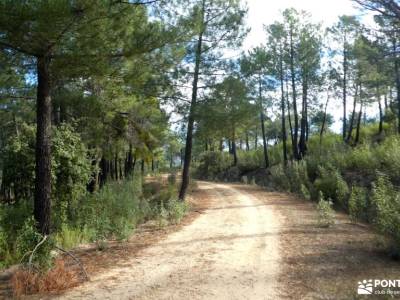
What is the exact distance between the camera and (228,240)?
30.6 ft

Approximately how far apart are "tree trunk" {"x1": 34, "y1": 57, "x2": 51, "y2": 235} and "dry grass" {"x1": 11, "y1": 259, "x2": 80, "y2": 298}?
1.44m

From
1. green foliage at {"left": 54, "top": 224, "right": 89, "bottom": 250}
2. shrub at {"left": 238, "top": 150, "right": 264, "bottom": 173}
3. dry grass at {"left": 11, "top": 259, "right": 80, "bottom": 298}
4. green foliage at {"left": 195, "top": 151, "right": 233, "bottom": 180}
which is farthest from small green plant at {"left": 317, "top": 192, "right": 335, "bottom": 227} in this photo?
green foliage at {"left": 195, "top": 151, "right": 233, "bottom": 180}

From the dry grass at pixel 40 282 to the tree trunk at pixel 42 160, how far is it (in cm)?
144

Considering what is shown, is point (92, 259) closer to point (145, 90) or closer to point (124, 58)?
point (124, 58)

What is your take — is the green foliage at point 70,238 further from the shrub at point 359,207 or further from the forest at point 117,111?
the shrub at point 359,207

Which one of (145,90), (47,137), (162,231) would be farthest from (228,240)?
(145,90)

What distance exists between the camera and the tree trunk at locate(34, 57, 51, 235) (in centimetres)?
750

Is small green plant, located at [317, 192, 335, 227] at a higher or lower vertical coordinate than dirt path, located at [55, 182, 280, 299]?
higher

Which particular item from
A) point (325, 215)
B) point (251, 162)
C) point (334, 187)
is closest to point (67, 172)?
point (325, 215)

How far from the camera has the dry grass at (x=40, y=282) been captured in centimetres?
587

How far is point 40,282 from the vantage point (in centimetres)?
598

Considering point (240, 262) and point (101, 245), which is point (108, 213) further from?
point (240, 262)

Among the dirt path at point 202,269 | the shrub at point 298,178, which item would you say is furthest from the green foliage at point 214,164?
the dirt path at point 202,269

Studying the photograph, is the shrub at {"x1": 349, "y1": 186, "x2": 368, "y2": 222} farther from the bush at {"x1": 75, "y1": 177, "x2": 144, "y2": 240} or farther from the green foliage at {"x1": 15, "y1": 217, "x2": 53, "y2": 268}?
the green foliage at {"x1": 15, "y1": 217, "x2": 53, "y2": 268}
